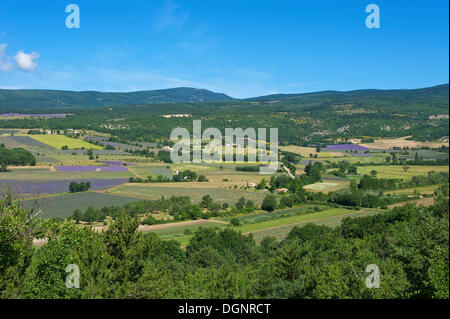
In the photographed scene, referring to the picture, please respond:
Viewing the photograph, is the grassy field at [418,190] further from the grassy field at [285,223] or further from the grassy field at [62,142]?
the grassy field at [62,142]

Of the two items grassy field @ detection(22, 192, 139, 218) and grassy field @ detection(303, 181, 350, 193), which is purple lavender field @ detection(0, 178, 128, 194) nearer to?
grassy field @ detection(22, 192, 139, 218)

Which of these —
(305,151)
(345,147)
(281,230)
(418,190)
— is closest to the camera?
(281,230)

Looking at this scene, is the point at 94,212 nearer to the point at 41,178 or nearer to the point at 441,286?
the point at 41,178

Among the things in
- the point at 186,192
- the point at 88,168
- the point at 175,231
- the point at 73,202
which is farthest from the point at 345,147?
the point at 73,202

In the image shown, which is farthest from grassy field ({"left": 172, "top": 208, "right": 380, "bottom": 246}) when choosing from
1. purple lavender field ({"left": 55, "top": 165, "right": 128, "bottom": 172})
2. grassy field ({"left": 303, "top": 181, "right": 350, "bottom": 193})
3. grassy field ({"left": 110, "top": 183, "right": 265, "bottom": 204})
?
purple lavender field ({"left": 55, "top": 165, "right": 128, "bottom": 172})

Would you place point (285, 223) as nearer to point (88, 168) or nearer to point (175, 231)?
point (175, 231)
